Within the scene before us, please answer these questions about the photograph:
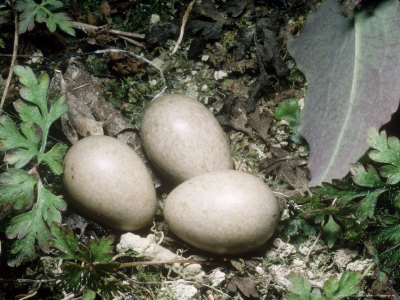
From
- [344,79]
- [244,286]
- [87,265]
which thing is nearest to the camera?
[87,265]

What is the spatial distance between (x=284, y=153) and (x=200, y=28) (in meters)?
0.72

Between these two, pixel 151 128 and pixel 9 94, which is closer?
pixel 151 128

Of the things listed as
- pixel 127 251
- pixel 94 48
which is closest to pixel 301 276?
pixel 127 251

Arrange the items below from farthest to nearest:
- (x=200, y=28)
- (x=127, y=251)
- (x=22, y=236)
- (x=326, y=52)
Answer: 1. (x=200, y=28)
2. (x=326, y=52)
3. (x=127, y=251)
4. (x=22, y=236)

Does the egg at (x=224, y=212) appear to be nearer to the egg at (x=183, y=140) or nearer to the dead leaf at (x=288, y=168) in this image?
the egg at (x=183, y=140)

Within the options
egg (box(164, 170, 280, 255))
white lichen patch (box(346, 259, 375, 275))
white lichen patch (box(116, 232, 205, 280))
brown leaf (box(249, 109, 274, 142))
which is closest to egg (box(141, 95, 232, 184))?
egg (box(164, 170, 280, 255))

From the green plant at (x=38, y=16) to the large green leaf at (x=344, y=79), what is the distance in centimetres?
106

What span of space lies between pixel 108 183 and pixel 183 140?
35cm

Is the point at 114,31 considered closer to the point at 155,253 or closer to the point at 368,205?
the point at 155,253

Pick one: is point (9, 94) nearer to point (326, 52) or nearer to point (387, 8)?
point (326, 52)

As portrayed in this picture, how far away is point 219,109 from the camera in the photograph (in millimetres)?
2092

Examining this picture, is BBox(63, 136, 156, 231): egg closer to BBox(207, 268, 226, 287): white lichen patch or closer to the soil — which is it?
the soil

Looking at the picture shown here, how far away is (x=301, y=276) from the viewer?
1.85m

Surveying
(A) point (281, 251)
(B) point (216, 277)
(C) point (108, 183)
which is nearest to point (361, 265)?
(A) point (281, 251)
